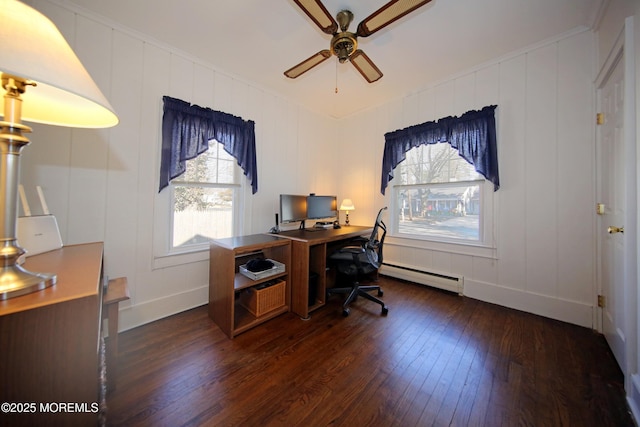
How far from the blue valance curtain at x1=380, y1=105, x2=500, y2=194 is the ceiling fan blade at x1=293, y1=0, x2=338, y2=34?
70.6 inches

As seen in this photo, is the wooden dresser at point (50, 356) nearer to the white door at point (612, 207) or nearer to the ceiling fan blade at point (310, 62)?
the ceiling fan blade at point (310, 62)

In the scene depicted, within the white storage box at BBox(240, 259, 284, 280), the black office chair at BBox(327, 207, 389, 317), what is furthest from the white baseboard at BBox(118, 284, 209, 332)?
the black office chair at BBox(327, 207, 389, 317)

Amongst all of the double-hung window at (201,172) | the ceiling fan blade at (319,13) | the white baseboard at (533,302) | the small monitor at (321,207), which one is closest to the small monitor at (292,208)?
the small monitor at (321,207)

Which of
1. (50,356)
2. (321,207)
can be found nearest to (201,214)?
(321,207)

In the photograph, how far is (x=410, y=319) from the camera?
2082 mm

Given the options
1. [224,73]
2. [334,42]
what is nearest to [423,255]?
[334,42]

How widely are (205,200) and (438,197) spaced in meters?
2.85

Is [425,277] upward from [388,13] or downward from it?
downward

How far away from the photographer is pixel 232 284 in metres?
1.77

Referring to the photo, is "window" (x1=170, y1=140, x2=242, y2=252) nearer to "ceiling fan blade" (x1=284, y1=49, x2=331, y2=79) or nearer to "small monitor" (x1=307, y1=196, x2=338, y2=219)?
"small monitor" (x1=307, y1=196, x2=338, y2=219)

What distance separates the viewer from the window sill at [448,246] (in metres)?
2.45

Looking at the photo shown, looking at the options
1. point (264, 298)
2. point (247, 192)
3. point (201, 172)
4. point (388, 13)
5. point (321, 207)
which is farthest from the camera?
point (321, 207)

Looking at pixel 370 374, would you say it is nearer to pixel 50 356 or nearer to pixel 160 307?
Result: pixel 50 356

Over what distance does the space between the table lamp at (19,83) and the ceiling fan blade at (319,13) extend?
1162mm
